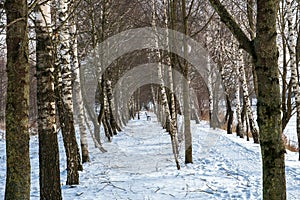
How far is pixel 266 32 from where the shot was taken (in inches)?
104

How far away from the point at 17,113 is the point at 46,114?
1.61m

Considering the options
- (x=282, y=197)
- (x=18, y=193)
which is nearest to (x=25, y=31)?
(x=18, y=193)

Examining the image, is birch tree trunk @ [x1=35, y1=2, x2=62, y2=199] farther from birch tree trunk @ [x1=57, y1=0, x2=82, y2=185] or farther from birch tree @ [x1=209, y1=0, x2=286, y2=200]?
birch tree @ [x1=209, y1=0, x2=286, y2=200]

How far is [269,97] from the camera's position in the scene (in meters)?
2.67

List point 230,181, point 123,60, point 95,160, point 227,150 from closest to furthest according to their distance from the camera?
point 230,181
point 95,160
point 227,150
point 123,60

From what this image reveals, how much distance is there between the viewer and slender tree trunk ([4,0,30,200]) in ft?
10.2

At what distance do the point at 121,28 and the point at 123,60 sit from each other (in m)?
4.67

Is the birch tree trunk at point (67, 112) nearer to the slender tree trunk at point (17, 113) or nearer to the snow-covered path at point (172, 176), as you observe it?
the snow-covered path at point (172, 176)

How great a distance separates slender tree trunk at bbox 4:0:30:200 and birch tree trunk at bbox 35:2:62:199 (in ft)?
5.07

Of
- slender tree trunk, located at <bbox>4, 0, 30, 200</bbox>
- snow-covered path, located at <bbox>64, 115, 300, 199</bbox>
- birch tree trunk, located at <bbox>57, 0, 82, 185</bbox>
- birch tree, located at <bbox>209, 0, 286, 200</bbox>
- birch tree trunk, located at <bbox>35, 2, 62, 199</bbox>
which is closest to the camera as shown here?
birch tree, located at <bbox>209, 0, 286, 200</bbox>

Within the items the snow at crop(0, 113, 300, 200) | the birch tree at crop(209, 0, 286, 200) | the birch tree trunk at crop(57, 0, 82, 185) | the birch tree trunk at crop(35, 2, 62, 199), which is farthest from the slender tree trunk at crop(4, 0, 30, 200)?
the birch tree trunk at crop(57, 0, 82, 185)

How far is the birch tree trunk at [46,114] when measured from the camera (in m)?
4.71

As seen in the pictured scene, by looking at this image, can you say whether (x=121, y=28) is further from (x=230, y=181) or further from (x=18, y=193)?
(x=18, y=193)

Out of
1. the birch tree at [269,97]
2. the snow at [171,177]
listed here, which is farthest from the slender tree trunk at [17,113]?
the snow at [171,177]
